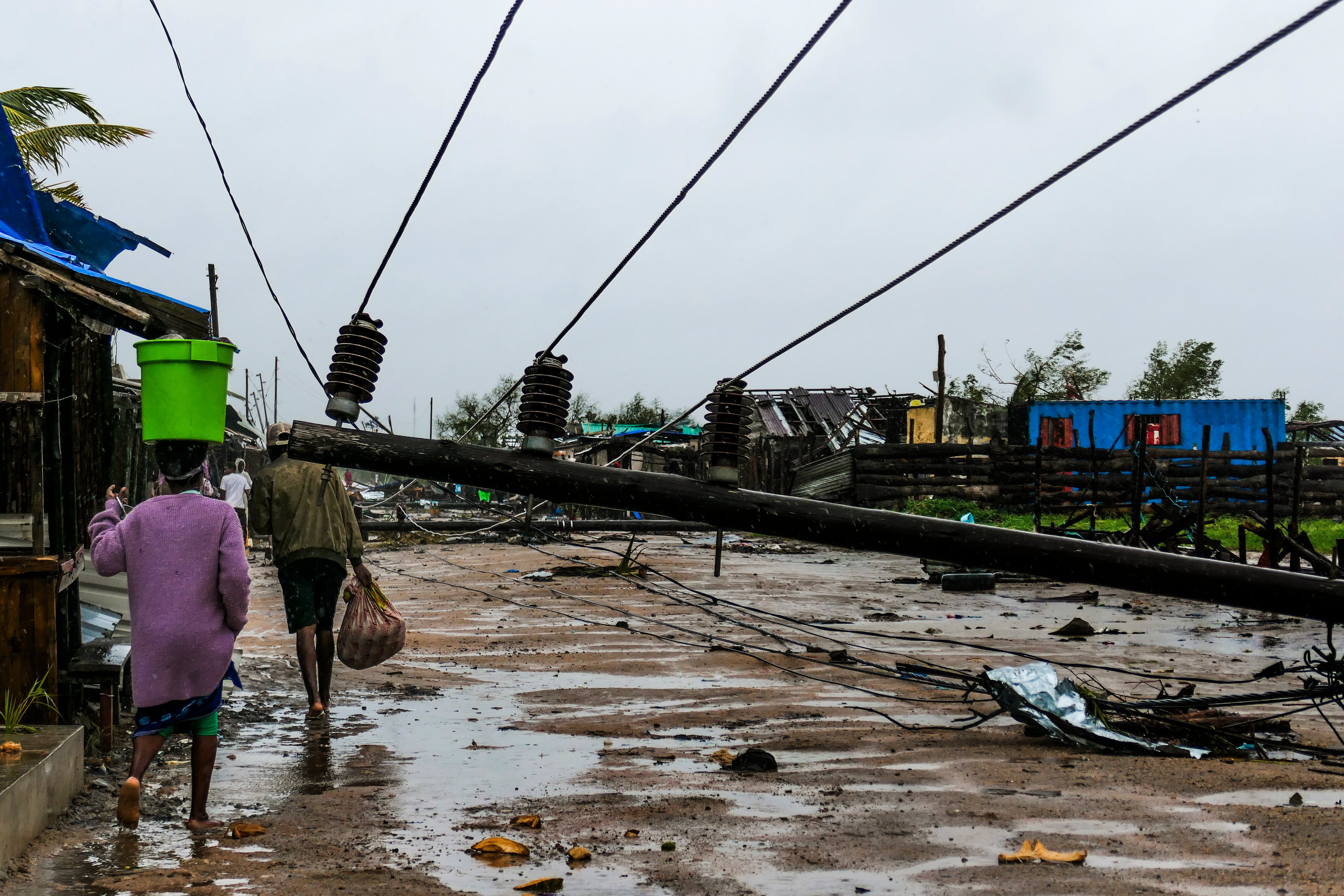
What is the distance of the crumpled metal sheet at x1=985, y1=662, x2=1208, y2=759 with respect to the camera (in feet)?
19.7

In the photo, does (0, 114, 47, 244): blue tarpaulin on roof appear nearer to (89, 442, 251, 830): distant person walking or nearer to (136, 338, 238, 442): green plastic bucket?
(136, 338, 238, 442): green plastic bucket

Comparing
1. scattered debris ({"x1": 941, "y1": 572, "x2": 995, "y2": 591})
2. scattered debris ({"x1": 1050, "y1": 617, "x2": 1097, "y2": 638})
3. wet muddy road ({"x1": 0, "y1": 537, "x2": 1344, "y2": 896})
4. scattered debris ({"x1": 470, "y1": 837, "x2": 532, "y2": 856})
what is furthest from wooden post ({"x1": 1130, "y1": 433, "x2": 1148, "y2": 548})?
scattered debris ({"x1": 470, "y1": 837, "x2": 532, "y2": 856})

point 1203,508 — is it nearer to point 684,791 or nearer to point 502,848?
point 684,791

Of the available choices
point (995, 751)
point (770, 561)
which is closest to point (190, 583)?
point (995, 751)

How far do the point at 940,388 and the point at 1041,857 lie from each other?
29.4 meters

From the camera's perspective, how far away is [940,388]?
3266cm

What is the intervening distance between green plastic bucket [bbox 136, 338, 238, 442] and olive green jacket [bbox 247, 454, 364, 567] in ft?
6.17

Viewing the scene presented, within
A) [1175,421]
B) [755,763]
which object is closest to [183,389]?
[755,763]

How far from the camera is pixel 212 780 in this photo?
5.55 metres

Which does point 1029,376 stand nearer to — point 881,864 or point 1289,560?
point 1289,560

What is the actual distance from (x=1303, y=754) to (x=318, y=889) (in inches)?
205

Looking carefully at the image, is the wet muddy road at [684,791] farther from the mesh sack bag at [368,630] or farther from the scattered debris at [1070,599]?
the scattered debris at [1070,599]

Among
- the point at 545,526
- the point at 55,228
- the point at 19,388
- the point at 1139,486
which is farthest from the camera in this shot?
the point at 545,526

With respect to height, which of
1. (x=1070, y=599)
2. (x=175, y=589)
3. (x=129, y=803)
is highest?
(x=175, y=589)
